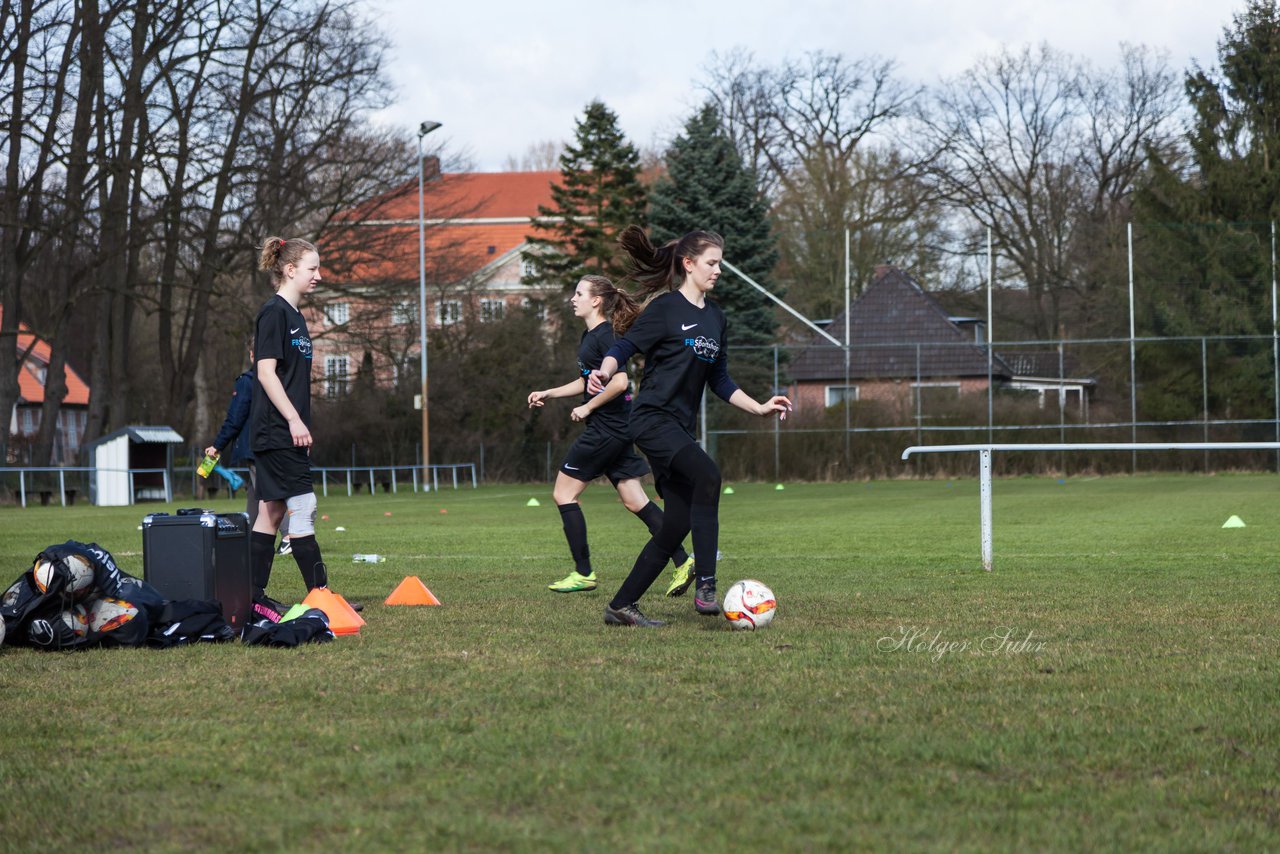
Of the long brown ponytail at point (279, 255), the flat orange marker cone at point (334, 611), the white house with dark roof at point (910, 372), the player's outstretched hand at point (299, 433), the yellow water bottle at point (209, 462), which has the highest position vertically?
the white house with dark roof at point (910, 372)

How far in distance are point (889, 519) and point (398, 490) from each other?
23150mm

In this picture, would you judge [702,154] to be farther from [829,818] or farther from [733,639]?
[829,818]

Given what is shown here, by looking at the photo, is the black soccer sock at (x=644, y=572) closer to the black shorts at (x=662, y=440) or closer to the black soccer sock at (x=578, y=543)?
the black shorts at (x=662, y=440)

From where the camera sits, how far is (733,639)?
20.2 ft

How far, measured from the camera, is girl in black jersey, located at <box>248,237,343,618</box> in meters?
7.16

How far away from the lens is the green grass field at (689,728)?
128 inches

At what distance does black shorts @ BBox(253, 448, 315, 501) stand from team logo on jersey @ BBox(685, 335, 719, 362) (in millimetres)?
2051

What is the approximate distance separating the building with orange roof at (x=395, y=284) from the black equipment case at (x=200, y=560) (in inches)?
1112

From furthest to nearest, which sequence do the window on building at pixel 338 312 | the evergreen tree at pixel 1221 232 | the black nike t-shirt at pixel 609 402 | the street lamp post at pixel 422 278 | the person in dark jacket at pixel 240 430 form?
1. the street lamp post at pixel 422 278
2. the window on building at pixel 338 312
3. the evergreen tree at pixel 1221 232
4. the black nike t-shirt at pixel 609 402
5. the person in dark jacket at pixel 240 430

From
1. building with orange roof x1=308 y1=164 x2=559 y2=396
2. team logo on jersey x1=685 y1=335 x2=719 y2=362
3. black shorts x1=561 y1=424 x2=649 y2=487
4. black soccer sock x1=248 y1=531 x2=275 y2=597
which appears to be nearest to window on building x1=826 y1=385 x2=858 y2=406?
building with orange roof x1=308 y1=164 x2=559 y2=396

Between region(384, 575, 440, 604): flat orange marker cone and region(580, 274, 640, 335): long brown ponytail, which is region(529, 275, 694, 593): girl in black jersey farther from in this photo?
region(384, 575, 440, 604): flat orange marker cone

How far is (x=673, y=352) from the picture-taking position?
6695 millimetres

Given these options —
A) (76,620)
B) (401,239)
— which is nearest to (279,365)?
(76,620)

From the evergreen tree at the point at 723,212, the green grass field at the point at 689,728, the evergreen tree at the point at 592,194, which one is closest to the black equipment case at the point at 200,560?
the green grass field at the point at 689,728
